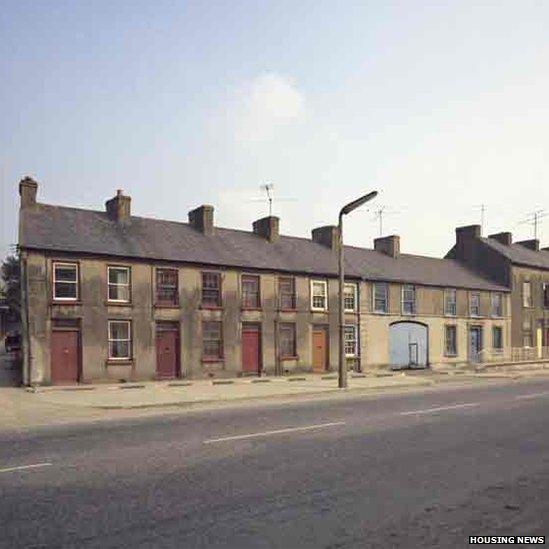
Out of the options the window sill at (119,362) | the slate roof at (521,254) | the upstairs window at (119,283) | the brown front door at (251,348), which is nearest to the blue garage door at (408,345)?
the brown front door at (251,348)

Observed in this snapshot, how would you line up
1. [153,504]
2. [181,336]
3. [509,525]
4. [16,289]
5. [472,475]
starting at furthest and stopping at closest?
[16,289], [181,336], [472,475], [153,504], [509,525]

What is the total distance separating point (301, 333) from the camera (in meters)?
34.2

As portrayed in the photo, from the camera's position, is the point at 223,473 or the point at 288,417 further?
the point at 288,417

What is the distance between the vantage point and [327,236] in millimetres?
39938

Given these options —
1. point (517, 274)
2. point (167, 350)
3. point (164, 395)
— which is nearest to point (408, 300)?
point (517, 274)

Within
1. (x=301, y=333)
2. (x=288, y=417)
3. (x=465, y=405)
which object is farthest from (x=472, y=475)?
(x=301, y=333)

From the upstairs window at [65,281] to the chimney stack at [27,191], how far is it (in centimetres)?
387

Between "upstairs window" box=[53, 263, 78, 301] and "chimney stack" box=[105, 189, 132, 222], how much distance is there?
497 centimetres

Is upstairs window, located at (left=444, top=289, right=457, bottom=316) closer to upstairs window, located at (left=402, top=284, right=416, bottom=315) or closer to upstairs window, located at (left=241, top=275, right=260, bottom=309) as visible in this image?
upstairs window, located at (left=402, top=284, right=416, bottom=315)

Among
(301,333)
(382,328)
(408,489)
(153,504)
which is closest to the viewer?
(153,504)

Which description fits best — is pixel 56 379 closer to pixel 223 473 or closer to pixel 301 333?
pixel 301 333

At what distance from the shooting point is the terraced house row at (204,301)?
26.5 m

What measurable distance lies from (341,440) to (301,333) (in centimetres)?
2257

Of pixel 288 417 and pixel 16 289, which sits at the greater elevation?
pixel 16 289
